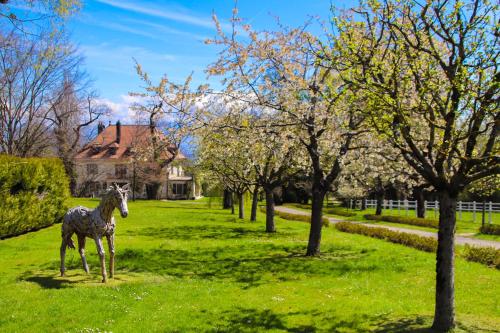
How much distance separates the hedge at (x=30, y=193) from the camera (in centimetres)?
2117

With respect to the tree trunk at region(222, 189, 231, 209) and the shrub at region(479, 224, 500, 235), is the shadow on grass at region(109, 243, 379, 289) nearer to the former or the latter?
the shrub at region(479, 224, 500, 235)

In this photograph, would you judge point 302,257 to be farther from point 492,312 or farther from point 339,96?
point 339,96

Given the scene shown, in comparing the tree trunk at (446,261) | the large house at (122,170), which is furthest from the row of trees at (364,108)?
the large house at (122,170)

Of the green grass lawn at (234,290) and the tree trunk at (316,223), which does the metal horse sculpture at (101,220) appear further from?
the tree trunk at (316,223)

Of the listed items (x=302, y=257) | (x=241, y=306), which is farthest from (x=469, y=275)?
(x=241, y=306)

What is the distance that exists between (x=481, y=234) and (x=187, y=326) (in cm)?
2460

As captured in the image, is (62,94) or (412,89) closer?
(412,89)

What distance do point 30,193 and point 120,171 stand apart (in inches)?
1968

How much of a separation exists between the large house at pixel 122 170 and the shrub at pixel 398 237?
1420 inches

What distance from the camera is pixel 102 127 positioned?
8169 cm

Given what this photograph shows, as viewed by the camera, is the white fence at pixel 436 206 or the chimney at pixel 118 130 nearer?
the white fence at pixel 436 206

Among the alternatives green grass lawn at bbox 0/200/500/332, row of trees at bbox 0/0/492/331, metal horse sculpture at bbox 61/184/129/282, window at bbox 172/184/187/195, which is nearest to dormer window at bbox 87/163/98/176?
window at bbox 172/184/187/195

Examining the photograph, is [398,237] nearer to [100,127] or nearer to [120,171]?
[120,171]

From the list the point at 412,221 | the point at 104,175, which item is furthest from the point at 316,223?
the point at 104,175
